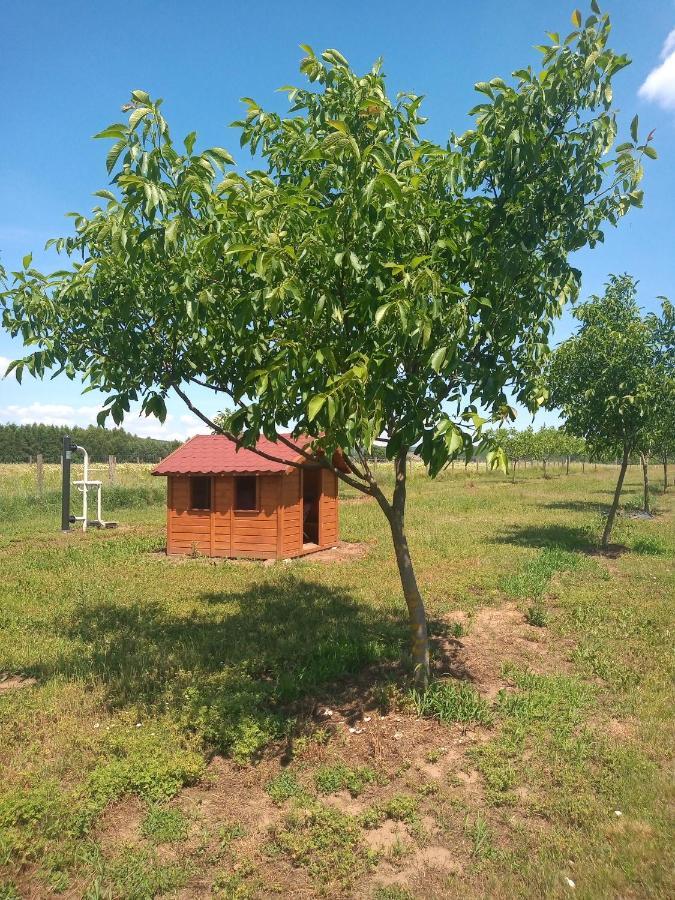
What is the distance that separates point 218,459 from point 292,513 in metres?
2.57

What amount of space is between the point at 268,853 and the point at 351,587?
7797mm

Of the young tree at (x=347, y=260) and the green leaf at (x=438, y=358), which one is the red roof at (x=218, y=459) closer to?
the young tree at (x=347, y=260)

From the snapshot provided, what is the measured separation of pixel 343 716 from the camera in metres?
6.23

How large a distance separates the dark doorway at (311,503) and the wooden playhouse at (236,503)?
1.18 feet

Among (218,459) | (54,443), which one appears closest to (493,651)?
(218,459)

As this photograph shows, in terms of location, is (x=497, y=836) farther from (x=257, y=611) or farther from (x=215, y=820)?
(x=257, y=611)

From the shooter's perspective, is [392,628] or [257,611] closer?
[392,628]

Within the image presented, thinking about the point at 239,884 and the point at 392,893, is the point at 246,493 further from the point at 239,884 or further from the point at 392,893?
the point at 392,893

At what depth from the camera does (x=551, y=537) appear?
18.7 m

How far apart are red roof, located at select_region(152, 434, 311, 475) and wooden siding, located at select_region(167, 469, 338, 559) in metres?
0.40

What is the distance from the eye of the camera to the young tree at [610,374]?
49.0ft

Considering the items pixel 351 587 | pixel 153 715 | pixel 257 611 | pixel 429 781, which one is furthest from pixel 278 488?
pixel 429 781

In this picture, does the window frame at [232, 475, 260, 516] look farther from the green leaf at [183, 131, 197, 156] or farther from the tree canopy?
the green leaf at [183, 131, 197, 156]

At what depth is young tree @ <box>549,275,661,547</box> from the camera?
14.9 metres
